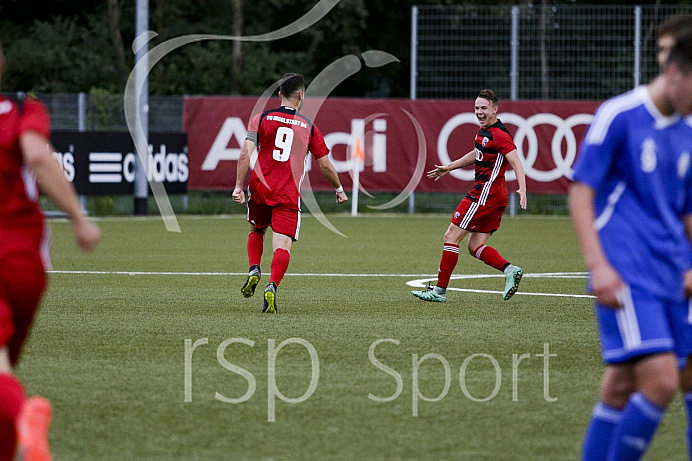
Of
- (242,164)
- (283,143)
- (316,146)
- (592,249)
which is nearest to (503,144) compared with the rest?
(316,146)

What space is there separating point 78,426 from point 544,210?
70.8 feet

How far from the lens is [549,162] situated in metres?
24.1

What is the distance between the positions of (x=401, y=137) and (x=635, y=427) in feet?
68.6

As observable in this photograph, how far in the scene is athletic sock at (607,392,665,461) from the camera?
12.3 feet

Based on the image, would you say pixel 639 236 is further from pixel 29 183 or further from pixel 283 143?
pixel 283 143

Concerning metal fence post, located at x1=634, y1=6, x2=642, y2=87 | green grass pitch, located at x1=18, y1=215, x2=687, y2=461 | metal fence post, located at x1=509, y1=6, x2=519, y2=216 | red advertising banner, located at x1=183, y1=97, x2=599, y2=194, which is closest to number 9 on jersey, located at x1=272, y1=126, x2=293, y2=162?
green grass pitch, located at x1=18, y1=215, x2=687, y2=461

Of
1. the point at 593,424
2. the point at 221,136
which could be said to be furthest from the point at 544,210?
the point at 593,424

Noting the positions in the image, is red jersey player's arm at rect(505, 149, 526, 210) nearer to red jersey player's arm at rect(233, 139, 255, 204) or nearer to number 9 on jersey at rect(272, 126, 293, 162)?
number 9 on jersey at rect(272, 126, 293, 162)

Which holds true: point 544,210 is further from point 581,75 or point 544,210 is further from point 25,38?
point 25,38

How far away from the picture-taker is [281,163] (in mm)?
9867

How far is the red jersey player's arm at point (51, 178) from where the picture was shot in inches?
143

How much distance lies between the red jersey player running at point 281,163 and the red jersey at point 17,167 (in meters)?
5.87

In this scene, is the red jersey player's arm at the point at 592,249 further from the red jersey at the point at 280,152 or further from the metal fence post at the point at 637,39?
the metal fence post at the point at 637,39

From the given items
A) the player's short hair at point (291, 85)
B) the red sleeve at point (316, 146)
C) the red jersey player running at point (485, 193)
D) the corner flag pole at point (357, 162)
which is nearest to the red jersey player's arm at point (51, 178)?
the player's short hair at point (291, 85)
